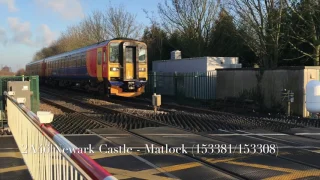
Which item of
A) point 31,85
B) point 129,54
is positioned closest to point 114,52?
point 129,54

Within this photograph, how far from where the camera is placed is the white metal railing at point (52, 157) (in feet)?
8.15

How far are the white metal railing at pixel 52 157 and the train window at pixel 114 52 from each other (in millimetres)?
14763

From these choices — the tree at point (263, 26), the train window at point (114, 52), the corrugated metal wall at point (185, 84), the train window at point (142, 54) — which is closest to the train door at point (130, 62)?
the train window at point (142, 54)

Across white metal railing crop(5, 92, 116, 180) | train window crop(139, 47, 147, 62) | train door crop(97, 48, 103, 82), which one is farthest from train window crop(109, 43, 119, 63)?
Result: white metal railing crop(5, 92, 116, 180)

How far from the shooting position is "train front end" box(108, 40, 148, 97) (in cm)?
2094

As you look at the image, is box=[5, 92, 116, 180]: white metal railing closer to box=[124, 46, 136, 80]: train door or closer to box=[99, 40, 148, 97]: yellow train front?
box=[99, 40, 148, 97]: yellow train front

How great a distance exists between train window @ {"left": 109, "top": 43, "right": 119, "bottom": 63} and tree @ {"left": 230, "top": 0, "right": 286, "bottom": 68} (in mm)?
A: 9818

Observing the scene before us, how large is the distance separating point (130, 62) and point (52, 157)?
18127 mm

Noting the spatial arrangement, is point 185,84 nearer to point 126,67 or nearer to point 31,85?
point 126,67

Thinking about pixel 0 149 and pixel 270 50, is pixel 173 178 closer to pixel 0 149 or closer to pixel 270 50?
pixel 0 149

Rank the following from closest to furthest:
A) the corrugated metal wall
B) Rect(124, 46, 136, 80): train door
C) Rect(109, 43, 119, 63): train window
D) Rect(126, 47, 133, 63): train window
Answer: Rect(109, 43, 119, 63): train window, Rect(124, 46, 136, 80): train door, Rect(126, 47, 133, 63): train window, the corrugated metal wall

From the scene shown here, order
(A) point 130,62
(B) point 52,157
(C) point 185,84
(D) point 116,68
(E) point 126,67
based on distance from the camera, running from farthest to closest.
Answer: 1. (C) point 185,84
2. (A) point 130,62
3. (E) point 126,67
4. (D) point 116,68
5. (B) point 52,157

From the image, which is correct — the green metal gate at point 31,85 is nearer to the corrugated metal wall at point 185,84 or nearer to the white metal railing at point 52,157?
the white metal railing at point 52,157

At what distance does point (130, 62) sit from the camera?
21.8 m
